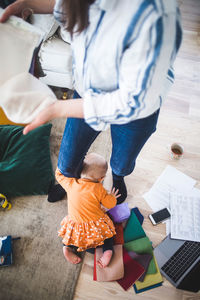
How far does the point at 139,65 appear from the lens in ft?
1.54

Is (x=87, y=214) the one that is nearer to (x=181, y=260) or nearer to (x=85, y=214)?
(x=85, y=214)

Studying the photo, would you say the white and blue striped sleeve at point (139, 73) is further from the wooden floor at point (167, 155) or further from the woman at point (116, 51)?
the wooden floor at point (167, 155)

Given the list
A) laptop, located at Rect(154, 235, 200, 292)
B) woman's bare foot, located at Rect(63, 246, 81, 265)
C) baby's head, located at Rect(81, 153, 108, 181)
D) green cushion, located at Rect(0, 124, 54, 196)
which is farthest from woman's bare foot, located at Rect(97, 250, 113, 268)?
green cushion, located at Rect(0, 124, 54, 196)

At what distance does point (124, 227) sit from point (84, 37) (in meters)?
1.04

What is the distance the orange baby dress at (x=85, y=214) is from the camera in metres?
1.08

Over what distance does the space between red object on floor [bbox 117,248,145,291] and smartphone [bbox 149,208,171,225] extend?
0.26 meters

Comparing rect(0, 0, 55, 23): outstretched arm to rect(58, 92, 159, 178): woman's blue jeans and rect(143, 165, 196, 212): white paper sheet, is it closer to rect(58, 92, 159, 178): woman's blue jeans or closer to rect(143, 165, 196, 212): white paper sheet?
rect(58, 92, 159, 178): woman's blue jeans

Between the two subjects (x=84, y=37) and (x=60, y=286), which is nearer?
(x=84, y=37)

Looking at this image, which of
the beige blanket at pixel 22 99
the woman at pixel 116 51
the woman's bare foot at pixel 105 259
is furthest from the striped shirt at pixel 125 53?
the woman's bare foot at pixel 105 259

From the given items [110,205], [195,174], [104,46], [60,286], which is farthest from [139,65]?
[195,174]

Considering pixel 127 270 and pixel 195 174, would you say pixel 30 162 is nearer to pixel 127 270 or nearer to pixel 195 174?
pixel 127 270

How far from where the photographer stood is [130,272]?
44.3 inches

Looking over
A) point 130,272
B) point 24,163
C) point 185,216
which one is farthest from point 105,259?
point 24,163

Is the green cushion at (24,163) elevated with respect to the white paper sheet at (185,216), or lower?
elevated
